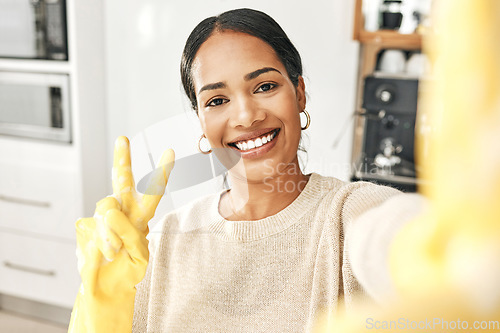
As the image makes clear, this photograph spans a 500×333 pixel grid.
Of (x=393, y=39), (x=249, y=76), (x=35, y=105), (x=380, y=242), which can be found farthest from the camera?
(x=35, y=105)

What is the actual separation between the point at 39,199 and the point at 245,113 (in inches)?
52.8

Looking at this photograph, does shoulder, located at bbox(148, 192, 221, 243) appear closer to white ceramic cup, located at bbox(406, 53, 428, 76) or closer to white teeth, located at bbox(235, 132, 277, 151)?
white teeth, located at bbox(235, 132, 277, 151)

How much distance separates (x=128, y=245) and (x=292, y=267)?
0.56 ft

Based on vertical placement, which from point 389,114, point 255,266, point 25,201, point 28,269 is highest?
point 389,114

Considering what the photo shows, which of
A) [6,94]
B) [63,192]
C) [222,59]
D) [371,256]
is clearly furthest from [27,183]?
[371,256]

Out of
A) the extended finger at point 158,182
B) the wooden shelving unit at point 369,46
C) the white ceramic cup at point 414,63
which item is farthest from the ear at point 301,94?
the white ceramic cup at point 414,63

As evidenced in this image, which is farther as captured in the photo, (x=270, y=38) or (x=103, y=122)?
(x=103, y=122)

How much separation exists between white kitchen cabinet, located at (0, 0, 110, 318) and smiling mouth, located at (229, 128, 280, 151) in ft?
3.53

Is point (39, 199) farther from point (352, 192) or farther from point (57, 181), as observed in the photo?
point (352, 192)

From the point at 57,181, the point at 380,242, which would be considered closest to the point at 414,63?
the point at 380,242

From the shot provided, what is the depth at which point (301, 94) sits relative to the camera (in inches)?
17.9

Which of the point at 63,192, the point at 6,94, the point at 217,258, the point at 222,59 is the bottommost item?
the point at 63,192

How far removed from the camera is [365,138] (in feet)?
3.49

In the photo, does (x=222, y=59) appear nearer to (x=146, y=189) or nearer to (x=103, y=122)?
(x=146, y=189)
